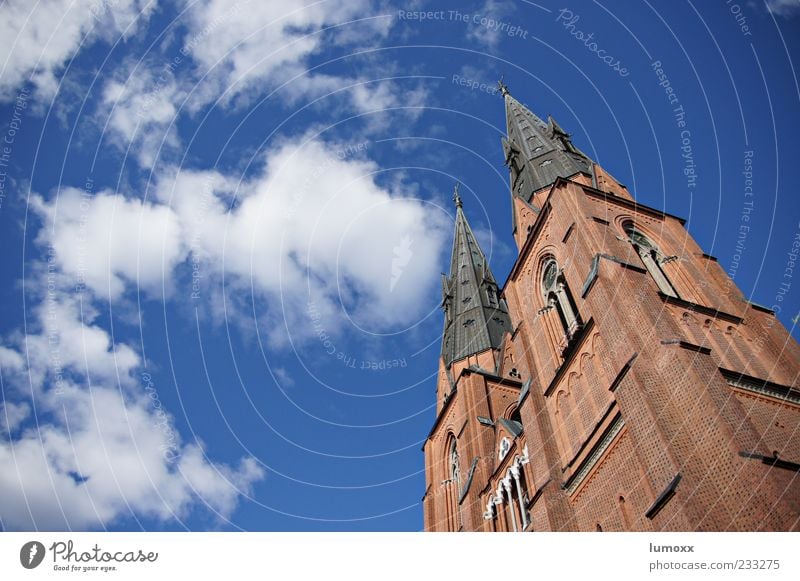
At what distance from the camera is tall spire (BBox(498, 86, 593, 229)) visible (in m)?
24.8

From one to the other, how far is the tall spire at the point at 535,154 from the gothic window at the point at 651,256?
16.3 ft

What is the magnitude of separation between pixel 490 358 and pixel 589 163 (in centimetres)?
1175

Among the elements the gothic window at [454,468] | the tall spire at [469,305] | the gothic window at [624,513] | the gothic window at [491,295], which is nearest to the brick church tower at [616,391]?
the gothic window at [624,513]

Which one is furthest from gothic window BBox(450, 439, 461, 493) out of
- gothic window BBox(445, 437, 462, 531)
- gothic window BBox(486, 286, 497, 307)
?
gothic window BBox(486, 286, 497, 307)

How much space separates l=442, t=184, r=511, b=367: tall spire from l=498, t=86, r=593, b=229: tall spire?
9170mm

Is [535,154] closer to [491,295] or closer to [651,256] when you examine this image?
[651,256]

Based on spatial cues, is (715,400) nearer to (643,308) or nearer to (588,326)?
→ (643,308)

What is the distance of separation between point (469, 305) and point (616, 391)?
894 inches

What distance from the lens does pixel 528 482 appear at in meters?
17.9

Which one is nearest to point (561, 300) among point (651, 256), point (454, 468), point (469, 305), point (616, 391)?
point (651, 256)

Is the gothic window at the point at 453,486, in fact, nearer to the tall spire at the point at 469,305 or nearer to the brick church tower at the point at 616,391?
the brick church tower at the point at 616,391

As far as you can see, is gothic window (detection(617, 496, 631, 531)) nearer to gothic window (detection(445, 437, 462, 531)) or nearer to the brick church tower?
the brick church tower

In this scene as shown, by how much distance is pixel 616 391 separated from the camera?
496 inches
